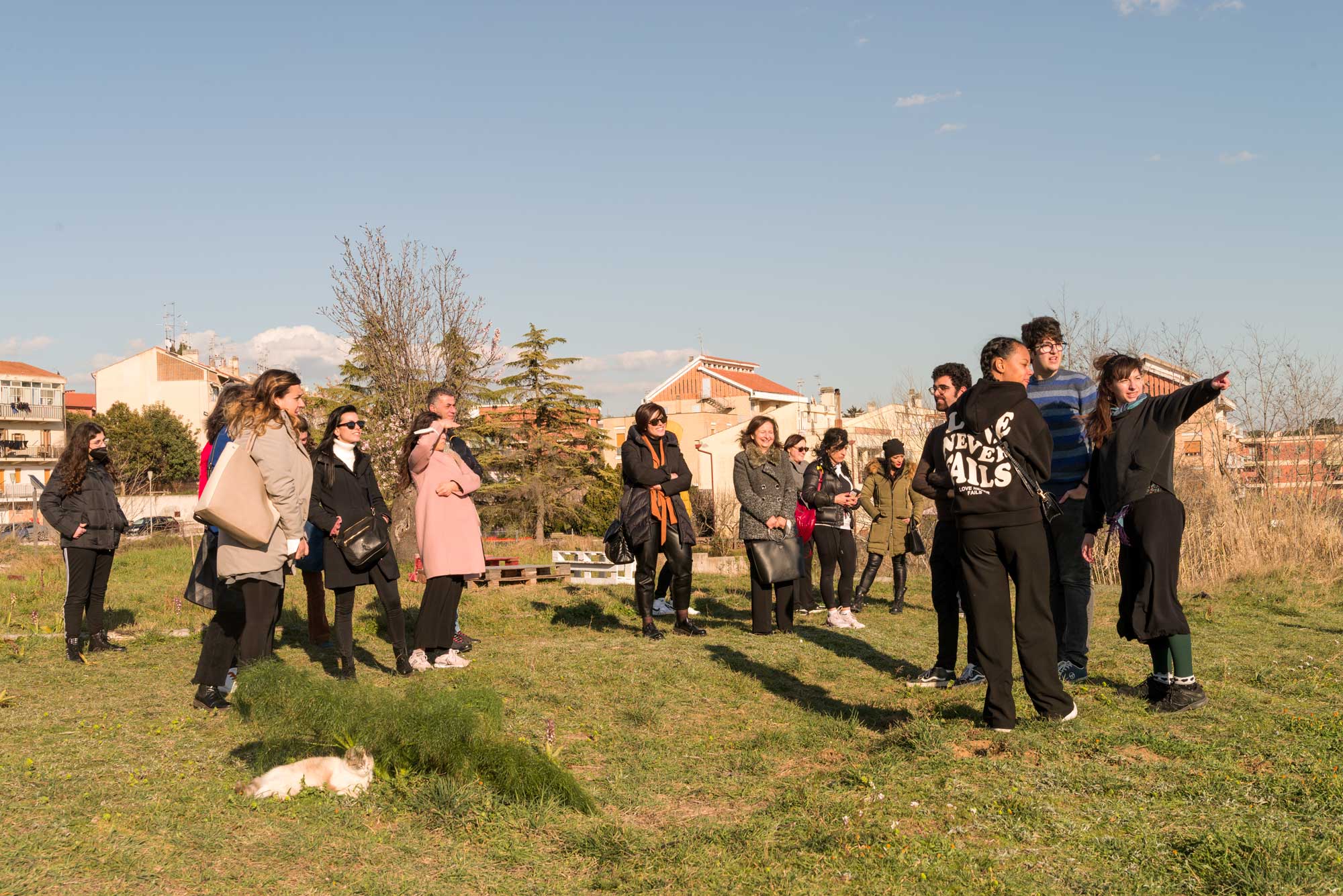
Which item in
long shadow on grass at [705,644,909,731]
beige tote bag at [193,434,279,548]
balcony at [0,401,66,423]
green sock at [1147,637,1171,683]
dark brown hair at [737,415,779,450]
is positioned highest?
balcony at [0,401,66,423]

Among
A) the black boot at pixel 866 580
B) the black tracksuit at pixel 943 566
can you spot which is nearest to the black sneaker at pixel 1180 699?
the black tracksuit at pixel 943 566

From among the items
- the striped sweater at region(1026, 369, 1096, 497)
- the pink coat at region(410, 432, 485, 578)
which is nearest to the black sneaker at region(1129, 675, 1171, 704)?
the striped sweater at region(1026, 369, 1096, 497)

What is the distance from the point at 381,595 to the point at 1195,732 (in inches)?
203

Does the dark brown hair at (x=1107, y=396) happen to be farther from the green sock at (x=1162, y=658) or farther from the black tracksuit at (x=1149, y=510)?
the green sock at (x=1162, y=658)

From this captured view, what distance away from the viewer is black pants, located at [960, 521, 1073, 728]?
4.78 m

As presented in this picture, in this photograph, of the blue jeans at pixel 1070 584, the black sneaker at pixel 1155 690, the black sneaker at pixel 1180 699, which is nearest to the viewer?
the black sneaker at pixel 1180 699

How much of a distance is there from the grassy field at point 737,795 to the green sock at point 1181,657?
0.81ft

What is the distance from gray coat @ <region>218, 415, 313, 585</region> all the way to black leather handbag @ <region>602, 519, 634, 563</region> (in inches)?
125

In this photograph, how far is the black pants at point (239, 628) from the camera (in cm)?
564

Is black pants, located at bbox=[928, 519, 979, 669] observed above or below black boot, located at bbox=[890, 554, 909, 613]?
above

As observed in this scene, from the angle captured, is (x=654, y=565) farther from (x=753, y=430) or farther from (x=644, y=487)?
(x=753, y=430)

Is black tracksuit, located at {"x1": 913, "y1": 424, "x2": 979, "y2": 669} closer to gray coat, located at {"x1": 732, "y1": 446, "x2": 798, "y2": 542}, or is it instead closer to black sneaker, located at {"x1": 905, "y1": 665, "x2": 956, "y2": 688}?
black sneaker, located at {"x1": 905, "y1": 665, "x2": 956, "y2": 688}

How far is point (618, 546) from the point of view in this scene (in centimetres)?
866

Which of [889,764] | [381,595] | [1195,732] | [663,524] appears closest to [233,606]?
[381,595]
